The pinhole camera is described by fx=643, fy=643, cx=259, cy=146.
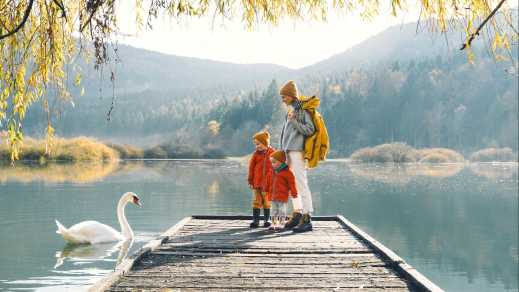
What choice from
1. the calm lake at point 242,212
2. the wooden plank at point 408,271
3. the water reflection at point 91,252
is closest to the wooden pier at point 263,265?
the wooden plank at point 408,271

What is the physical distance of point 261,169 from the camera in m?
9.83

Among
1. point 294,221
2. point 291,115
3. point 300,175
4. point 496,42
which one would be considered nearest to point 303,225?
point 294,221

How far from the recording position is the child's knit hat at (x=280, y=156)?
936cm

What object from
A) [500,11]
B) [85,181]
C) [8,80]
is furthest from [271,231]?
[85,181]

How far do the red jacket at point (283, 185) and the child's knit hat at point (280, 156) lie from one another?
6.1 inches

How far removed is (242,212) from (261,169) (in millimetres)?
11898

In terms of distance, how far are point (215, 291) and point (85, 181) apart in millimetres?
30302

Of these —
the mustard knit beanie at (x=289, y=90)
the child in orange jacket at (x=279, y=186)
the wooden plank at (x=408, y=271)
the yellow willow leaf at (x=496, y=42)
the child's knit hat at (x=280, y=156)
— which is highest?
the yellow willow leaf at (x=496, y=42)

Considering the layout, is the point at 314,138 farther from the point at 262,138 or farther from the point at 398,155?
the point at 398,155

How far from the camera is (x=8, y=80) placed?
20.5 ft

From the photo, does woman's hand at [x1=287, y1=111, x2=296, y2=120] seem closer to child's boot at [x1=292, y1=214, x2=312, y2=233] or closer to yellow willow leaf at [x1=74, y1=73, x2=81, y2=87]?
child's boot at [x1=292, y1=214, x2=312, y2=233]

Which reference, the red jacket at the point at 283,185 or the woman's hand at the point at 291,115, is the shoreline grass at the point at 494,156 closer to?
the red jacket at the point at 283,185

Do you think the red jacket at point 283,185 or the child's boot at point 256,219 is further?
the child's boot at point 256,219

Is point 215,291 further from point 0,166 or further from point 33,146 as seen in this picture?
point 33,146
